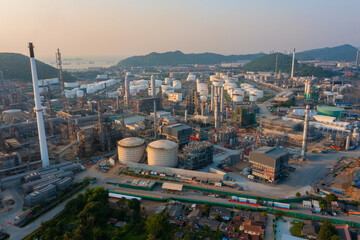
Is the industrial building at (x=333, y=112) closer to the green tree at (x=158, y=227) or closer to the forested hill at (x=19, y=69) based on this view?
the green tree at (x=158, y=227)

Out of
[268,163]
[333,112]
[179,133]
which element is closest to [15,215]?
[179,133]

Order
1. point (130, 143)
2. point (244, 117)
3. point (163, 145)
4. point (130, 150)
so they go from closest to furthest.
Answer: point (163, 145) < point (130, 150) < point (130, 143) < point (244, 117)

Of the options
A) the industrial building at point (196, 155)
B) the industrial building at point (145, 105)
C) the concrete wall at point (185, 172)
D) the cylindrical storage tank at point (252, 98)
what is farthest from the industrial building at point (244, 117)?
the cylindrical storage tank at point (252, 98)

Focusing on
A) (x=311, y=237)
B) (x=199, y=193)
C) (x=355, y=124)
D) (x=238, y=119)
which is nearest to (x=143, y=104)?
(x=238, y=119)

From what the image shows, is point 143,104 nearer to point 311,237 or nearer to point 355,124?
point 355,124

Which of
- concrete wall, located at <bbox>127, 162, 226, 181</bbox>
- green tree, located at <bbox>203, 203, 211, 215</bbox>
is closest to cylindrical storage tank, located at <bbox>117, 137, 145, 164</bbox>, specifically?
concrete wall, located at <bbox>127, 162, 226, 181</bbox>

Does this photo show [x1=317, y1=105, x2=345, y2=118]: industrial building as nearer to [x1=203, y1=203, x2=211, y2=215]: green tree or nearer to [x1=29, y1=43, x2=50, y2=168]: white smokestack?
[x1=203, y1=203, x2=211, y2=215]: green tree

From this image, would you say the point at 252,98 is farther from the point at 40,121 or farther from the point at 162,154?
the point at 40,121
